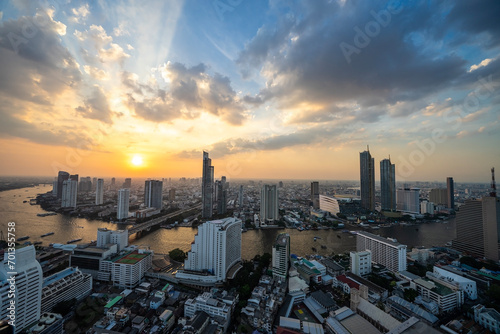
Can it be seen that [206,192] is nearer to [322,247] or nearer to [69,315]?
[322,247]

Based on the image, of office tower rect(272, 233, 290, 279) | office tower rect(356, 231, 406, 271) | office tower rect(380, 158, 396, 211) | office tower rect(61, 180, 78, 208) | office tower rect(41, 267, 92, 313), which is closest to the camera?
office tower rect(41, 267, 92, 313)

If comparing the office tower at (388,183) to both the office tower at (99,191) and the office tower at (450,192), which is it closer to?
the office tower at (450,192)

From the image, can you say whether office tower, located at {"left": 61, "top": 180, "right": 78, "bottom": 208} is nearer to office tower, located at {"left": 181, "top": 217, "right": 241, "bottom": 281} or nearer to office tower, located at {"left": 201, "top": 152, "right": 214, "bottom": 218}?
office tower, located at {"left": 201, "top": 152, "right": 214, "bottom": 218}

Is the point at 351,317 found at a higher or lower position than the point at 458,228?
lower

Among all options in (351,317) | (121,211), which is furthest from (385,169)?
(121,211)

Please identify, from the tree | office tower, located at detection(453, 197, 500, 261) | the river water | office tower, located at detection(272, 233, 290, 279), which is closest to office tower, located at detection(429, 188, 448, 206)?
the river water

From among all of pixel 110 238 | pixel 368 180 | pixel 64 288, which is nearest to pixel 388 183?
pixel 368 180

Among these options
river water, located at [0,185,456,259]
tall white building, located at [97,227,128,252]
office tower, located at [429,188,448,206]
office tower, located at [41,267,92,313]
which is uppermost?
office tower, located at [429,188,448,206]
